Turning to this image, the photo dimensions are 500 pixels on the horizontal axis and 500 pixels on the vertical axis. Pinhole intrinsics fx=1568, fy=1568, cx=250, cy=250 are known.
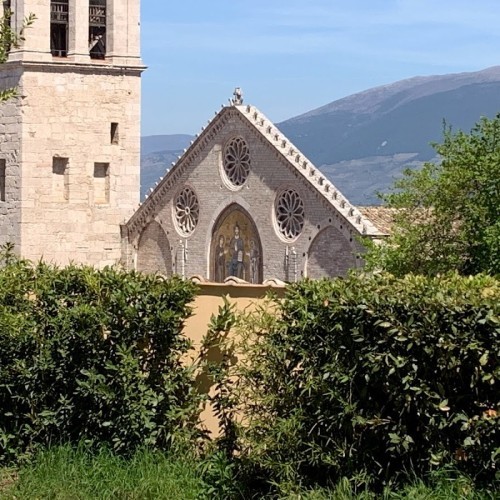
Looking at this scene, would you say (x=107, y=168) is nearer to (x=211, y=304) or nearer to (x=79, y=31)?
(x=79, y=31)

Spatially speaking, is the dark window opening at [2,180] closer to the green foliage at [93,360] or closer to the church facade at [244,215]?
the church facade at [244,215]

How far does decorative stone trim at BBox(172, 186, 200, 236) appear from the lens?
48.8m

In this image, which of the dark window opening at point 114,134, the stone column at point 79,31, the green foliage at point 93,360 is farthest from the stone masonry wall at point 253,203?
the green foliage at point 93,360

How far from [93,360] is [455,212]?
1407 centimetres

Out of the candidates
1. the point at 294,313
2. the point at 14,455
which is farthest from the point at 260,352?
the point at 14,455

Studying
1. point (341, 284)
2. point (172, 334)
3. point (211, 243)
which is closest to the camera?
point (341, 284)

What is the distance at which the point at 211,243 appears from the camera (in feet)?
158

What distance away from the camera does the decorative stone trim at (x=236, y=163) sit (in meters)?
46.4

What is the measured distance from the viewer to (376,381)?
1188 cm

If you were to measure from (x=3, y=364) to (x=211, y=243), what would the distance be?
111ft

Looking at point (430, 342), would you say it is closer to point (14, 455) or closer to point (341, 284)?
point (341, 284)

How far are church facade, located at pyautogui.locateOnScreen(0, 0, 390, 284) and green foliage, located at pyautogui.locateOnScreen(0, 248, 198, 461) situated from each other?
101 ft

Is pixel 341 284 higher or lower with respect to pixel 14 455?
higher

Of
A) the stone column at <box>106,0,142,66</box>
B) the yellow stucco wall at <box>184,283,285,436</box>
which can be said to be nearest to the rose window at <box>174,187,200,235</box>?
the stone column at <box>106,0,142,66</box>
